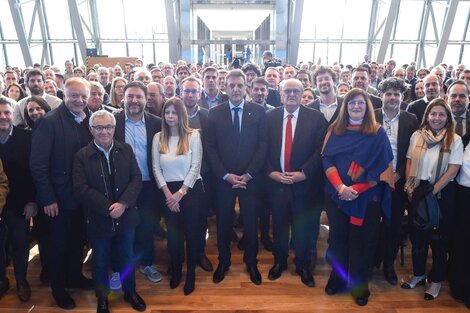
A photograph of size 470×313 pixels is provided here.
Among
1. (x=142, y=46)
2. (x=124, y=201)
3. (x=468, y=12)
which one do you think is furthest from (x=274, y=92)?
(x=468, y=12)

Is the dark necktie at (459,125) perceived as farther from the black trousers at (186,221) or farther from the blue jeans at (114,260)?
the blue jeans at (114,260)

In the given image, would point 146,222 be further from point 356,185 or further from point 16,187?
point 356,185

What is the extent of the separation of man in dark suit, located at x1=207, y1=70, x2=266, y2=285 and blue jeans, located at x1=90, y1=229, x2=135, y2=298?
798 millimetres

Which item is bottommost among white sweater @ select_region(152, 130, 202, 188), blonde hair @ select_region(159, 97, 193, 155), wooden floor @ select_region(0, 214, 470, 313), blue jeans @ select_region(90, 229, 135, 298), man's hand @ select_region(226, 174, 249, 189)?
wooden floor @ select_region(0, 214, 470, 313)

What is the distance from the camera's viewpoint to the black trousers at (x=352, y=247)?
2.68m

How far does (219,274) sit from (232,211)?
1.93 ft

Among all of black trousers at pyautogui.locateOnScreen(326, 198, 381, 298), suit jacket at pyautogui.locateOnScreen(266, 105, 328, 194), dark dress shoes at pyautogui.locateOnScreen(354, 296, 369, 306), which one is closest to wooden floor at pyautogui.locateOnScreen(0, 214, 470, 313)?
dark dress shoes at pyautogui.locateOnScreen(354, 296, 369, 306)

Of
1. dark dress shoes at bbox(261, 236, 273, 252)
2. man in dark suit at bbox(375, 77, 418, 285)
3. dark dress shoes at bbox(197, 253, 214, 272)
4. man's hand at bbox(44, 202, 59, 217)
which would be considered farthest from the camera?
dark dress shoes at bbox(261, 236, 273, 252)

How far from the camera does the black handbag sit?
2.71 m

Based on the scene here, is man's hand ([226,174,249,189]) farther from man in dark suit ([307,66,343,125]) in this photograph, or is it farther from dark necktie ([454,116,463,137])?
dark necktie ([454,116,463,137])

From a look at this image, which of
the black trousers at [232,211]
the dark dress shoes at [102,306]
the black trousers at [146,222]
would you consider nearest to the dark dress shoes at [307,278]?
the black trousers at [232,211]

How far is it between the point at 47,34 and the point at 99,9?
7.23 feet

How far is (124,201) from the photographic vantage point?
2514mm

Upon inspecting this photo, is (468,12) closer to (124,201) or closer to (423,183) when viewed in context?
(423,183)
